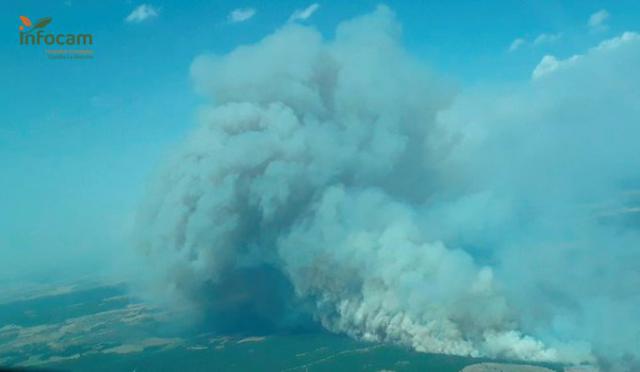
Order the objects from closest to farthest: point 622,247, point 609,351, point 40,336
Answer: point 609,351, point 40,336, point 622,247

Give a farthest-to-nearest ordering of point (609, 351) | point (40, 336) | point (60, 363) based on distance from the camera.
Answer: point (40, 336) < point (60, 363) < point (609, 351)

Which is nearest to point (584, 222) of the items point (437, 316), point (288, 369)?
point (437, 316)

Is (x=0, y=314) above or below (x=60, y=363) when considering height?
above

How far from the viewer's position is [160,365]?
62.7 metres

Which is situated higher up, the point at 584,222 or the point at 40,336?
the point at 584,222

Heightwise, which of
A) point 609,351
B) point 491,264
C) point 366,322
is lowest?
point 609,351

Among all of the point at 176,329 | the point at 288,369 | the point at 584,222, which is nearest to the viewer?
the point at 288,369

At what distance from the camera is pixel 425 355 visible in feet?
186

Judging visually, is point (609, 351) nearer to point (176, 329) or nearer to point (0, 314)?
point (176, 329)

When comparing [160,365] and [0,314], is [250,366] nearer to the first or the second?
[160,365]

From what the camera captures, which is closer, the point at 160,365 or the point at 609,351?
the point at 609,351

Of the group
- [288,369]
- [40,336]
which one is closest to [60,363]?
[40,336]

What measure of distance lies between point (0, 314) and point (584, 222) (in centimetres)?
13546

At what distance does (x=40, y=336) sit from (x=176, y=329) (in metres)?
25.9
